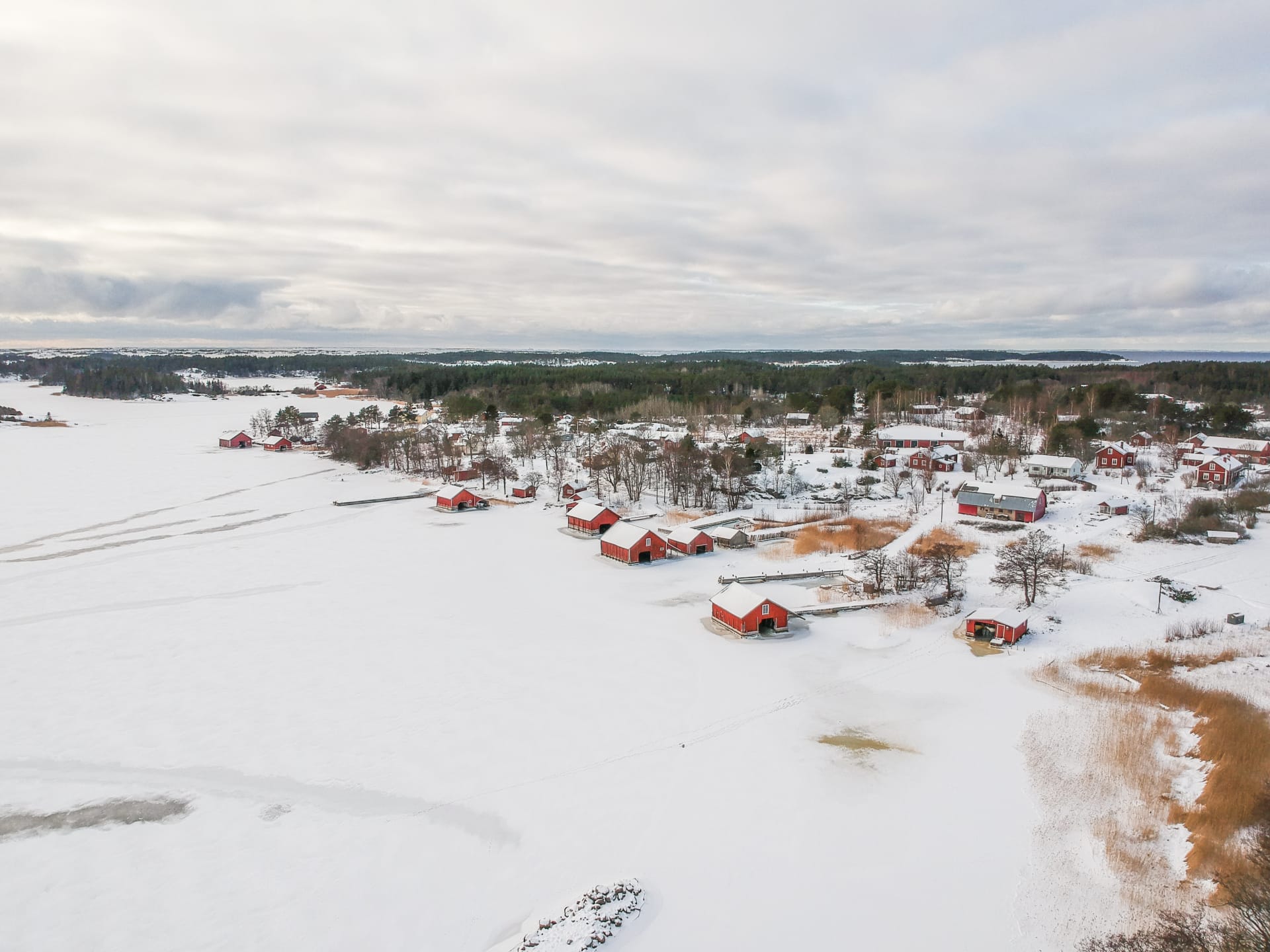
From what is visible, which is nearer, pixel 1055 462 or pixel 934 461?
pixel 1055 462

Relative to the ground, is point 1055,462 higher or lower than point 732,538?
higher

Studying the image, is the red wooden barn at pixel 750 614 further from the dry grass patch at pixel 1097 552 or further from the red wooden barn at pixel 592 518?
the dry grass patch at pixel 1097 552

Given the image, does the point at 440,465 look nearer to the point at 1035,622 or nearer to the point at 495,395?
the point at 1035,622

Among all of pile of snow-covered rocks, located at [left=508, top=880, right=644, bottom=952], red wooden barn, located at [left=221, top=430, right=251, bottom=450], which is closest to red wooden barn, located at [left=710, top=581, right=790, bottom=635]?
pile of snow-covered rocks, located at [left=508, top=880, right=644, bottom=952]

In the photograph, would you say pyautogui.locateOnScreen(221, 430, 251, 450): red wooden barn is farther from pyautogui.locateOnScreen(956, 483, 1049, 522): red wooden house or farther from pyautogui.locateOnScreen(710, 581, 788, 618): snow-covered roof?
pyautogui.locateOnScreen(956, 483, 1049, 522): red wooden house

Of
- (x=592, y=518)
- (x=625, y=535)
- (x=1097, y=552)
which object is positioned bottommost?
(x=1097, y=552)

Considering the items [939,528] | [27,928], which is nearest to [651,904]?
[27,928]

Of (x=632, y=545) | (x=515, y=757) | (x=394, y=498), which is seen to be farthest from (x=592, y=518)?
(x=515, y=757)

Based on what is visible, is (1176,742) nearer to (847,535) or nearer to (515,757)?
(515,757)
